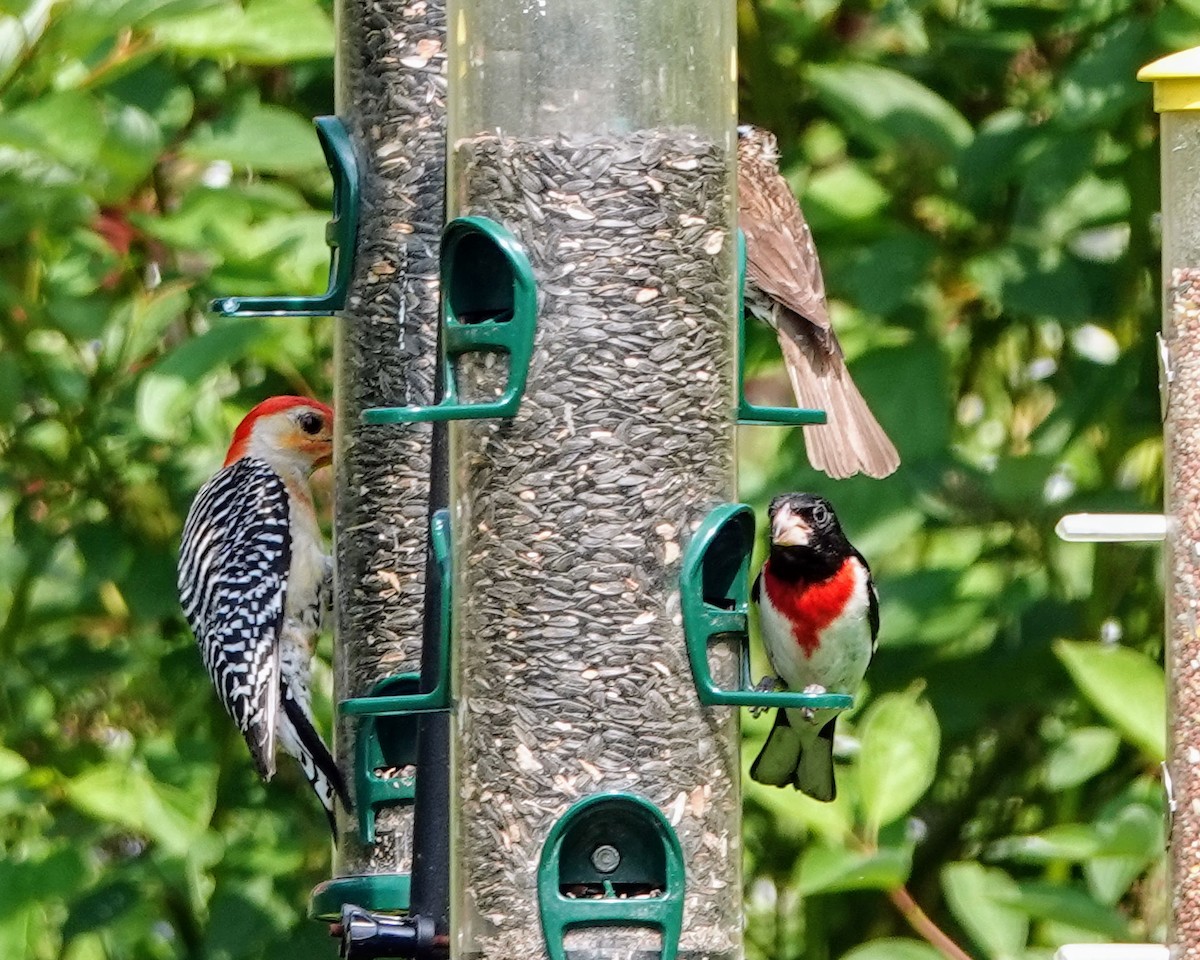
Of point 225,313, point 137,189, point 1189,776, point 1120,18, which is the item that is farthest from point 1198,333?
point 137,189

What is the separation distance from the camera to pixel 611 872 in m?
3.26

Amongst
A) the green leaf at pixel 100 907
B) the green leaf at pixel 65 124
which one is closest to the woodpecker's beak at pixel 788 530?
the green leaf at pixel 65 124

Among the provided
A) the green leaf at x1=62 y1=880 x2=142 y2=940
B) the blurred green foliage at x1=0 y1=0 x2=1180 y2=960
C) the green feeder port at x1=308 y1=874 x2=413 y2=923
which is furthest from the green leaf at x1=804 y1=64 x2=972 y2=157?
the green leaf at x1=62 y1=880 x2=142 y2=940

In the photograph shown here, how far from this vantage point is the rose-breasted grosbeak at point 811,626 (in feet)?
14.3

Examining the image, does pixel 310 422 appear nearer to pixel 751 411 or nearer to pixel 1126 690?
pixel 751 411

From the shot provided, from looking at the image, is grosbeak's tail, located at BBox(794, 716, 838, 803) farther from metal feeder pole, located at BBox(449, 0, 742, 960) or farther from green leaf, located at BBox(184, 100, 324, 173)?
green leaf, located at BBox(184, 100, 324, 173)

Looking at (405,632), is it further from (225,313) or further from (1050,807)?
(1050,807)

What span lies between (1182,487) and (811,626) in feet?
2.91

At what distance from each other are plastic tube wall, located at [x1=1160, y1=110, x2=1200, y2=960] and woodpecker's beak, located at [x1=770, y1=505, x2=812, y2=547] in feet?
2.38

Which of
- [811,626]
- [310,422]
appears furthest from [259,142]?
[811,626]

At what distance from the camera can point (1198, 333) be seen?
3.71 metres

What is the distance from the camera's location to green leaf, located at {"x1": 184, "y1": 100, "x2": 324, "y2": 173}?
4.66 metres

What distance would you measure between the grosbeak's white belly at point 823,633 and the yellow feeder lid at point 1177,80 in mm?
1200

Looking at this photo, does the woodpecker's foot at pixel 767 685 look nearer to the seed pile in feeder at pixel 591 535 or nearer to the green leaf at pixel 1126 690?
the green leaf at pixel 1126 690
